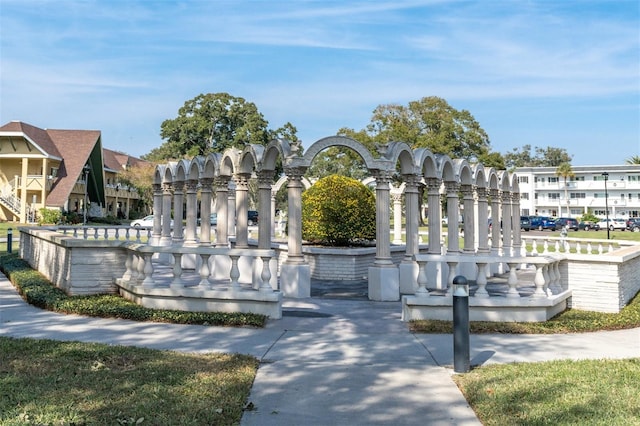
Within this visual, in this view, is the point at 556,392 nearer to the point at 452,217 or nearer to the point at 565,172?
the point at 452,217

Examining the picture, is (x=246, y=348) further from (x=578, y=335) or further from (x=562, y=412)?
(x=578, y=335)

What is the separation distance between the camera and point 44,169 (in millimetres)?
44375

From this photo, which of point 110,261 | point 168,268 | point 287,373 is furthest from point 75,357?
point 168,268

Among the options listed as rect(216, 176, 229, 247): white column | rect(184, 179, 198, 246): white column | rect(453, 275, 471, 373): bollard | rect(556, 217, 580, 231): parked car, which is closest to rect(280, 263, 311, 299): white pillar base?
rect(216, 176, 229, 247): white column

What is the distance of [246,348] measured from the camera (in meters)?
7.21

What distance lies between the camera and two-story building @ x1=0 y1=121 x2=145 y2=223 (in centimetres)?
4412

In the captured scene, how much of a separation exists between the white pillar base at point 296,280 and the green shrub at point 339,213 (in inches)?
177

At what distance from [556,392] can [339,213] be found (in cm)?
1168

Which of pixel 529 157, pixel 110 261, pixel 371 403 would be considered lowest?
pixel 371 403

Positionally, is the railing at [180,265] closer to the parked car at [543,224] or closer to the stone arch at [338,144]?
the stone arch at [338,144]

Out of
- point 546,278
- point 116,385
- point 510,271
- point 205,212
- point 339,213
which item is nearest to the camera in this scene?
point 116,385

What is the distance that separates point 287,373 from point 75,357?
281 centimetres

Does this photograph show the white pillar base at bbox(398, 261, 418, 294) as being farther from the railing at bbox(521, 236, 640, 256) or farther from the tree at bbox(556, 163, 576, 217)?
the tree at bbox(556, 163, 576, 217)

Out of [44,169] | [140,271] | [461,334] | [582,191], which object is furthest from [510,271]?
[582,191]
